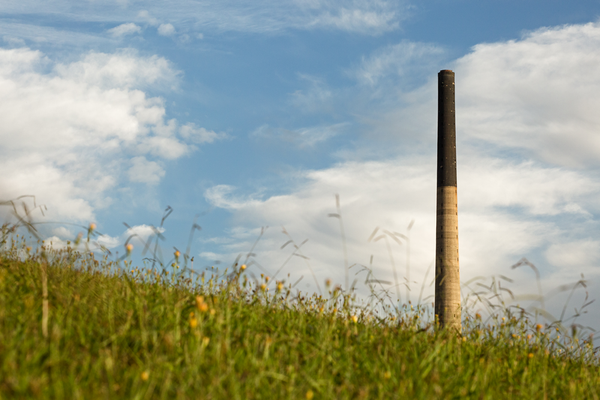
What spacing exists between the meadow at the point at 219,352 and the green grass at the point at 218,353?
0.05 ft

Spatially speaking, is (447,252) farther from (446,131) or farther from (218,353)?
(218,353)

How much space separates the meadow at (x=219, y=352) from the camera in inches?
134

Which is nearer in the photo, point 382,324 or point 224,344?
point 224,344

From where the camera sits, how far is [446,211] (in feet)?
43.5

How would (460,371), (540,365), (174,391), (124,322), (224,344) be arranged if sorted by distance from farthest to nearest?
(540,365)
(460,371)
(124,322)
(224,344)
(174,391)

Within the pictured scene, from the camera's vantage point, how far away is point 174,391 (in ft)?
11.1

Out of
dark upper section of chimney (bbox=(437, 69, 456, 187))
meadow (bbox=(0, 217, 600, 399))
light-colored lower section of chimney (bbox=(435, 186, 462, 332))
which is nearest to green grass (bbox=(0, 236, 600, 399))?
meadow (bbox=(0, 217, 600, 399))

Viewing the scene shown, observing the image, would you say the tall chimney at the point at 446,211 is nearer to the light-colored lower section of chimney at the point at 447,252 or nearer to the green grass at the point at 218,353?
the light-colored lower section of chimney at the point at 447,252

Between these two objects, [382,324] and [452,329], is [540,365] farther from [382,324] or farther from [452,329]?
[382,324]

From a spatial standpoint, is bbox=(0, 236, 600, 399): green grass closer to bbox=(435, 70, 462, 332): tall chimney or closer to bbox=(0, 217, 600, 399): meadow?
bbox=(0, 217, 600, 399): meadow

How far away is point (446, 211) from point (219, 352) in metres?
10.6

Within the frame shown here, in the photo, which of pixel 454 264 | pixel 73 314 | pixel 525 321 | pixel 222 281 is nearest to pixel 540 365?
pixel 525 321

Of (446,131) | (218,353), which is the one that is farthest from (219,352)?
(446,131)

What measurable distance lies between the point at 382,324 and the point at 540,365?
77.0 inches
